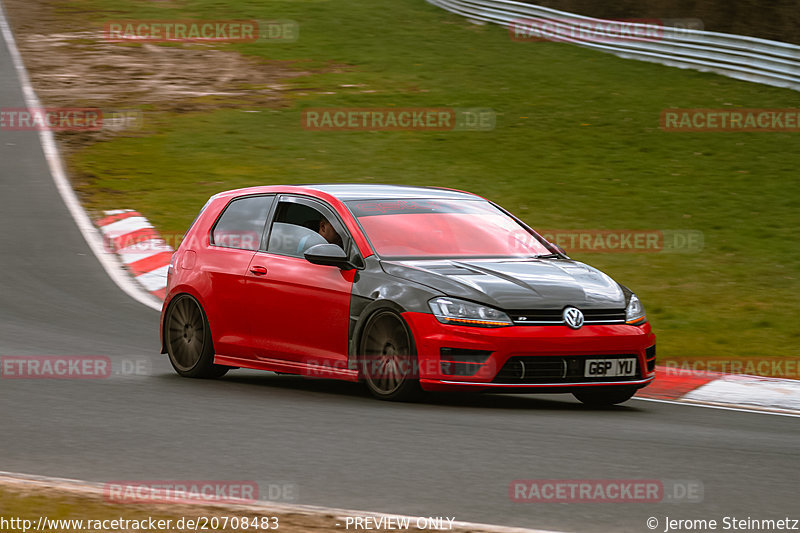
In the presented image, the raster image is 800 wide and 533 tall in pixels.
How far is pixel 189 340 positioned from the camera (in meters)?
11.0

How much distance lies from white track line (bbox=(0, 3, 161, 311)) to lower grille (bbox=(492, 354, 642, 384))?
646 centimetres

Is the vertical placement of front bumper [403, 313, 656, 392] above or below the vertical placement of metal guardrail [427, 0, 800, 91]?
below

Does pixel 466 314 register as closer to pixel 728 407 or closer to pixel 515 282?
pixel 515 282

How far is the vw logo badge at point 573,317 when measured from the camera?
9.12 m

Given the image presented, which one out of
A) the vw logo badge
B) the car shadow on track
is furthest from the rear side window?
the vw logo badge

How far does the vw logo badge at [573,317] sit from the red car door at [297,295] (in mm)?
1538

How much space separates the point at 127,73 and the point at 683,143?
13459 millimetres

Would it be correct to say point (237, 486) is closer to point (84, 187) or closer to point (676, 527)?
point (676, 527)

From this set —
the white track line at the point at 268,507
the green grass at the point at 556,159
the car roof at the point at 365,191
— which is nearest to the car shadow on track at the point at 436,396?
the car roof at the point at 365,191

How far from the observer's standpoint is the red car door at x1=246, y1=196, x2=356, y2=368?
382 inches

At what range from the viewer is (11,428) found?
8.13 metres

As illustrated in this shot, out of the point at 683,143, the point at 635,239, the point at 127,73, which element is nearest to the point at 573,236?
the point at 635,239

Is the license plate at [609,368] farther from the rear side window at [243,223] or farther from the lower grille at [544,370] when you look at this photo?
the rear side window at [243,223]

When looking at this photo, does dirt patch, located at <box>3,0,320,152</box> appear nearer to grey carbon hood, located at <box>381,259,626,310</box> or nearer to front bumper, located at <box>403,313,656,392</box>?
grey carbon hood, located at <box>381,259,626,310</box>
